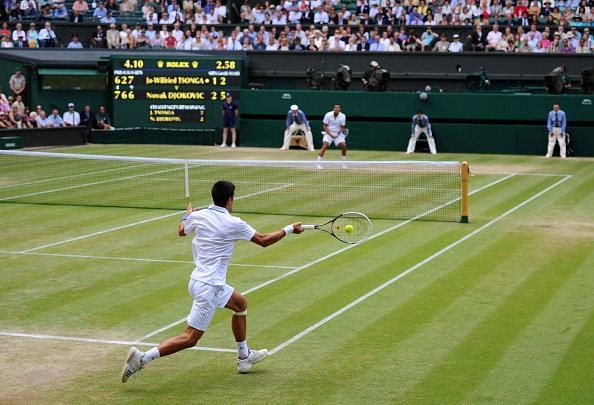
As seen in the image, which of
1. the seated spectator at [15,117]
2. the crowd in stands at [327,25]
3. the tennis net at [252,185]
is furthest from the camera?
the crowd in stands at [327,25]

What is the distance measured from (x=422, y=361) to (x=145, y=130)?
32.4m

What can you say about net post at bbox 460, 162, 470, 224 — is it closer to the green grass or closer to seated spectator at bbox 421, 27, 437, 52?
the green grass

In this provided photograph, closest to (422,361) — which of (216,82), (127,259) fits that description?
(127,259)

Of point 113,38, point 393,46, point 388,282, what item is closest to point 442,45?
point 393,46

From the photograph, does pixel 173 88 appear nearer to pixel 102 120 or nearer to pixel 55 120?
pixel 102 120

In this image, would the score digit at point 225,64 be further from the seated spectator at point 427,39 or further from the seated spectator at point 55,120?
the seated spectator at point 427,39

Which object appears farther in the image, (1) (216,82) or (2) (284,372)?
(1) (216,82)

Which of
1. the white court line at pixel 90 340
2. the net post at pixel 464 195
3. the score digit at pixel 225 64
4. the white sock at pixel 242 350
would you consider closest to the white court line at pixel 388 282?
the net post at pixel 464 195

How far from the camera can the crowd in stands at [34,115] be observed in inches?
1511

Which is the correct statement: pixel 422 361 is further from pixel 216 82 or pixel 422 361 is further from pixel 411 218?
pixel 216 82

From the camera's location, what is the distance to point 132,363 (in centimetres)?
987

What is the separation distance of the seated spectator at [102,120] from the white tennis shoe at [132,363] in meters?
32.6

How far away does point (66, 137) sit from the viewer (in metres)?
39.9

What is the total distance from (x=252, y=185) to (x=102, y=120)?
15888 mm
